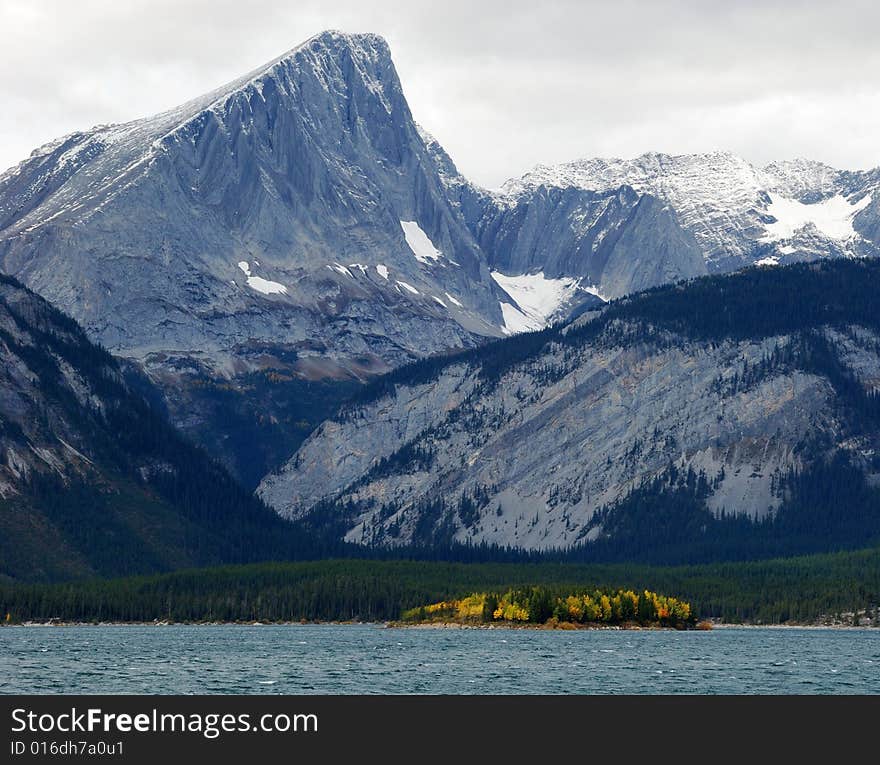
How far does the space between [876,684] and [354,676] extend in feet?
167

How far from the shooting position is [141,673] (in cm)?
19225
